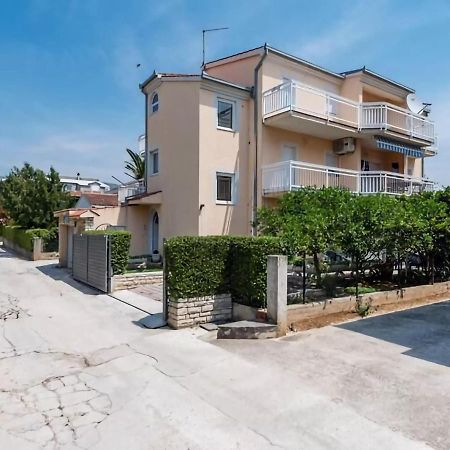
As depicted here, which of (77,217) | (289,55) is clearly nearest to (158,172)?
(77,217)

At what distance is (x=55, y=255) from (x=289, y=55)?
19.1 meters

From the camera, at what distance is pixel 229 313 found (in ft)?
30.2

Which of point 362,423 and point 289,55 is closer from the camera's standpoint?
point 362,423

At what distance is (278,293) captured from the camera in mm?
7973

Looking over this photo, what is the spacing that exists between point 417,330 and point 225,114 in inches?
497

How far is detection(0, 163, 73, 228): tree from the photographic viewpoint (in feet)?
87.1

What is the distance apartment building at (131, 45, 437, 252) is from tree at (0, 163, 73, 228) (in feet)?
34.3

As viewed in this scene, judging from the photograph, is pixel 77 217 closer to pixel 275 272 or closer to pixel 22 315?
pixel 22 315

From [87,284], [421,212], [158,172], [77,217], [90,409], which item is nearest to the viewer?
[90,409]

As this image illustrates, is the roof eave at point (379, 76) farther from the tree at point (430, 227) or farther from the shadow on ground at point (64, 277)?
the shadow on ground at point (64, 277)

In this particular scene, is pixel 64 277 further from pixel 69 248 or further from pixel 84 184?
pixel 84 184

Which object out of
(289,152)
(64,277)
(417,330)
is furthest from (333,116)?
(64,277)

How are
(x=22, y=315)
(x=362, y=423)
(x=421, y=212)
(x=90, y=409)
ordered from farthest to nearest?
(x=421, y=212) → (x=22, y=315) → (x=90, y=409) → (x=362, y=423)

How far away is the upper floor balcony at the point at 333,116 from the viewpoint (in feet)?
55.9
